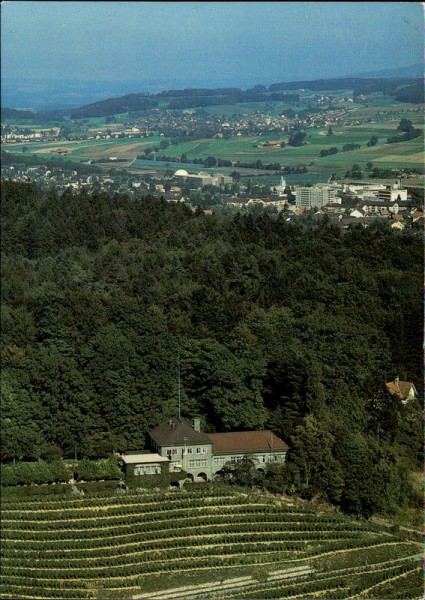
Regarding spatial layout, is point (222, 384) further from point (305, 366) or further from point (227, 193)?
point (227, 193)

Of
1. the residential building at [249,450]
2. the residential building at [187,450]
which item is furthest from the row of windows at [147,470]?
the residential building at [249,450]

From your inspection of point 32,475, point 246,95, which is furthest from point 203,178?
point 32,475

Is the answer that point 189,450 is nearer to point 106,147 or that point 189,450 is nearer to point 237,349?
point 237,349

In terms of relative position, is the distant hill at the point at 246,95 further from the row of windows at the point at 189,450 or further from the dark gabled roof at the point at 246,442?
the row of windows at the point at 189,450

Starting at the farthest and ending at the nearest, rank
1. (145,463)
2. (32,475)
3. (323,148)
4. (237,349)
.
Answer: (323,148) < (237,349) < (145,463) < (32,475)

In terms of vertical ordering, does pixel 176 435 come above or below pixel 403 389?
below

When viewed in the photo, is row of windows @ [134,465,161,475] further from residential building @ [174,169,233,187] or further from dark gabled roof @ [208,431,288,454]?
residential building @ [174,169,233,187]
